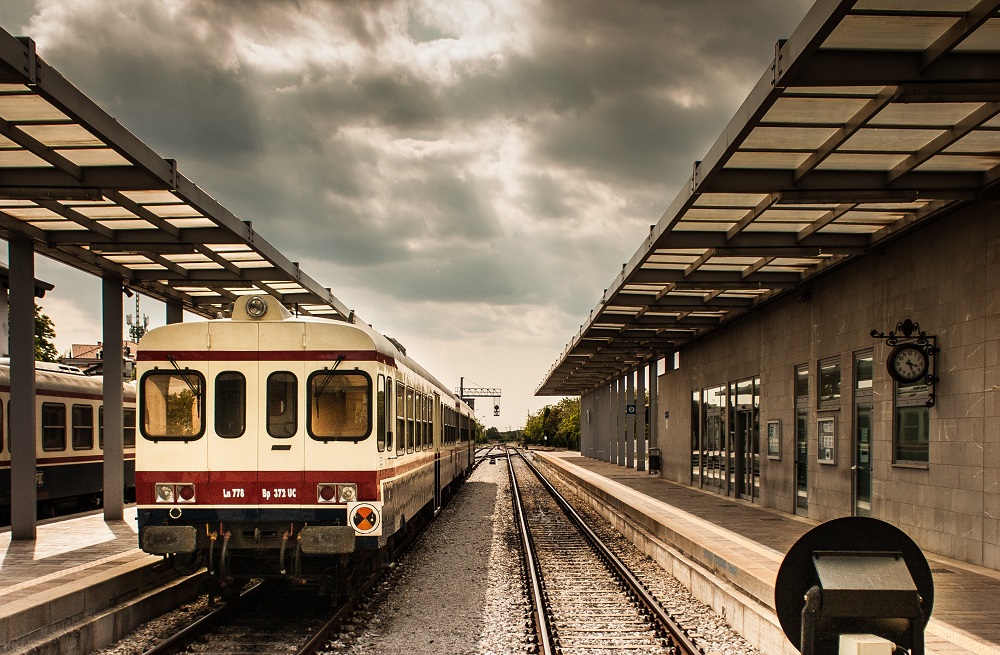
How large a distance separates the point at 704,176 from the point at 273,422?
5.56 meters

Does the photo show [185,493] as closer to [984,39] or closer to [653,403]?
A: [984,39]

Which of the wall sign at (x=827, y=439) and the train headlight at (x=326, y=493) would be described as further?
the wall sign at (x=827, y=439)

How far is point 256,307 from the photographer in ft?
30.3

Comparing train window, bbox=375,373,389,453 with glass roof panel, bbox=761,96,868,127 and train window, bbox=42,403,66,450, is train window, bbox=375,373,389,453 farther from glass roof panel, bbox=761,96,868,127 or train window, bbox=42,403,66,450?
train window, bbox=42,403,66,450

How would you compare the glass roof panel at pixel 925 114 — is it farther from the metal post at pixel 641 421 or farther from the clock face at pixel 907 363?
the metal post at pixel 641 421

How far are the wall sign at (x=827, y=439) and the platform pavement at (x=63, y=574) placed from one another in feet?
34.8

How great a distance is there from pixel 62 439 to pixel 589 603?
38.2 ft

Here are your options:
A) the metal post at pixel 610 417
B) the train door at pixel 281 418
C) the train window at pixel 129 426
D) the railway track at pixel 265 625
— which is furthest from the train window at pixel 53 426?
the metal post at pixel 610 417

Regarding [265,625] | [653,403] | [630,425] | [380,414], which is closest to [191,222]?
[380,414]

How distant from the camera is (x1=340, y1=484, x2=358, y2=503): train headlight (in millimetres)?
8812

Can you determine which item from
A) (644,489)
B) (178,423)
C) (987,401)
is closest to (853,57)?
(987,401)

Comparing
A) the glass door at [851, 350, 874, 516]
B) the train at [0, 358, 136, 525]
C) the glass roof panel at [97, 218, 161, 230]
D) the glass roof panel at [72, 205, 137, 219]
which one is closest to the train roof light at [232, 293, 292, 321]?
the glass roof panel at [72, 205, 137, 219]

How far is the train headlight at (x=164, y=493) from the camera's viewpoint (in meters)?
8.85

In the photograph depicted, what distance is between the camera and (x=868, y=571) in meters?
3.16
